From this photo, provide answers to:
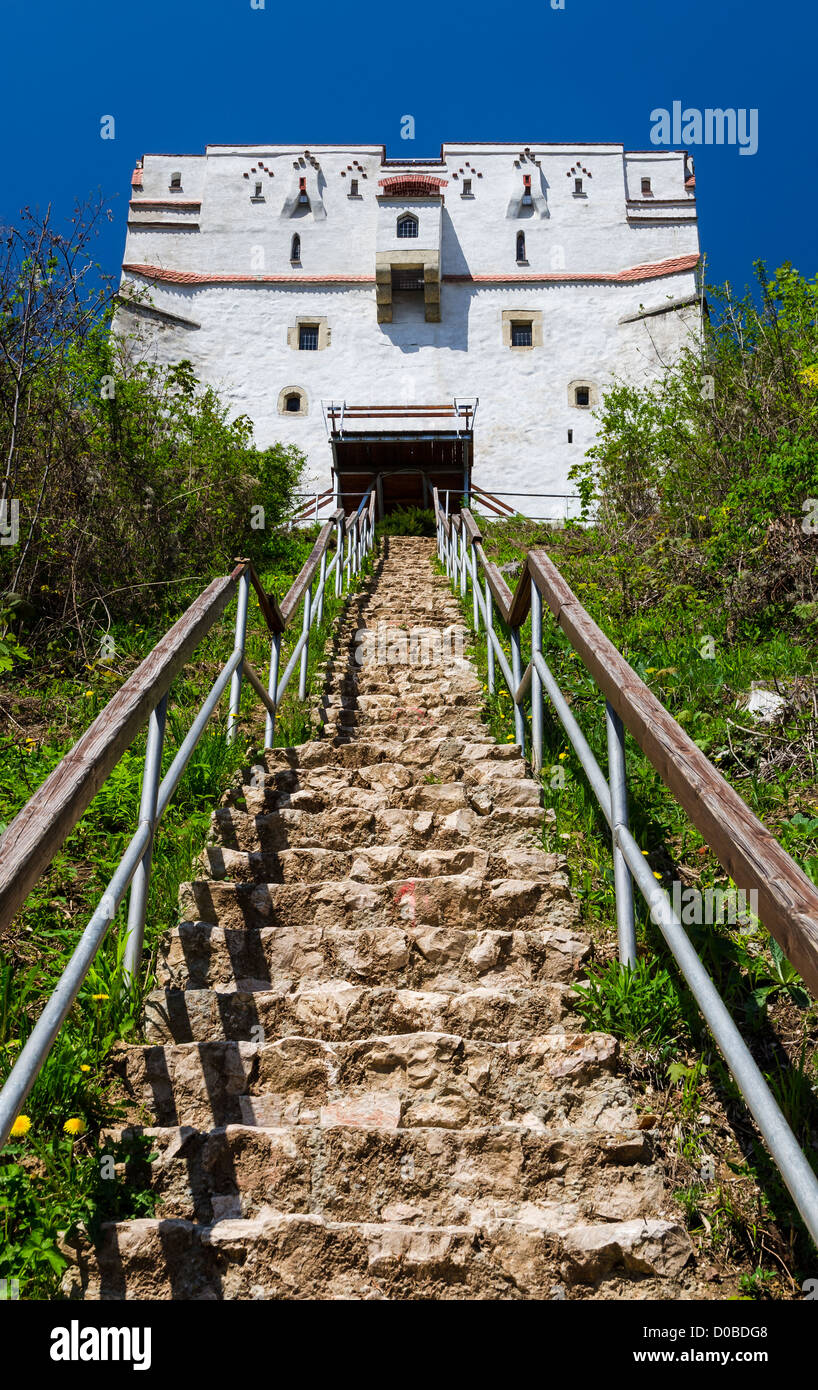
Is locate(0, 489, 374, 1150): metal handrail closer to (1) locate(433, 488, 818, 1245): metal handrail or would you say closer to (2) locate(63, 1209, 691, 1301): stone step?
(2) locate(63, 1209, 691, 1301): stone step

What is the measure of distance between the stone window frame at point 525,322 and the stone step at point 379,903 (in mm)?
23992

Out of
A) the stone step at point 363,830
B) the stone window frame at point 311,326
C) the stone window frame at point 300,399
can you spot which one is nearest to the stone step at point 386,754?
the stone step at point 363,830

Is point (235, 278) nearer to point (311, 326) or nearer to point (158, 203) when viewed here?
point (311, 326)

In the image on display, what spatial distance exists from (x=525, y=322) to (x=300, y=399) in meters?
6.20

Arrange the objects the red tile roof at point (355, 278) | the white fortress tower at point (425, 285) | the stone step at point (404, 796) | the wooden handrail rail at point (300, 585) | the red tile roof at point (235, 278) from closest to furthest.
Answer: the stone step at point (404, 796) < the wooden handrail rail at point (300, 585) < the white fortress tower at point (425, 285) < the red tile roof at point (355, 278) < the red tile roof at point (235, 278)

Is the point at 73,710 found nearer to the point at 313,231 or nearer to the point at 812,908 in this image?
Result: the point at 812,908

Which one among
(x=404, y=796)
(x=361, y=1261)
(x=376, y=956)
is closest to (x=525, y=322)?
(x=404, y=796)

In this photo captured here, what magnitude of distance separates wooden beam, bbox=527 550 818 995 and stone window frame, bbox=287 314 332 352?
2403 centimetres

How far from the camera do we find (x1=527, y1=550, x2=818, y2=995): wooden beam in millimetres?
1738

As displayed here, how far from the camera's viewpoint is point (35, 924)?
12.4 ft

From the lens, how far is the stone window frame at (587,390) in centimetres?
2470

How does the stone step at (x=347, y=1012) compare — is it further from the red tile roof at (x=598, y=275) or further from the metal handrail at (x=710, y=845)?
the red tile roof at (x=598, y=275)

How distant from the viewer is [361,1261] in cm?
216

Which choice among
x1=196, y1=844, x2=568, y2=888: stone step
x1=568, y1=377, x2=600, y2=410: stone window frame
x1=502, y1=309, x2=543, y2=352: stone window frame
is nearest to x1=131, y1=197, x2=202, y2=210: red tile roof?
x1=502, y1=309, x2=543, y2=352: stone window frame
